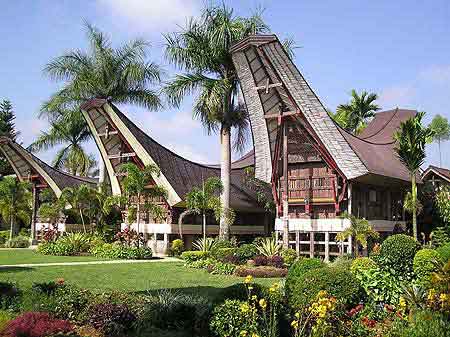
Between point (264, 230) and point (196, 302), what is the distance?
26.7 m

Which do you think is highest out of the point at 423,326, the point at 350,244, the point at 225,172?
the point at 225,172

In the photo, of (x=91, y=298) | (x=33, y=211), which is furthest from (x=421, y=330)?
(x=33, y=211)

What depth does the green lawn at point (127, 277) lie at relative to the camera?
1494 cm

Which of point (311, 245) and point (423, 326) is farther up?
point (311, 245)

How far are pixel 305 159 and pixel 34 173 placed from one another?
21.6 m

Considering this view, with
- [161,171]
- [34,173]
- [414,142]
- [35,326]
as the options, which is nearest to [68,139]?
[34,173]

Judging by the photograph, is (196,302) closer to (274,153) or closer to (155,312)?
(155,312)

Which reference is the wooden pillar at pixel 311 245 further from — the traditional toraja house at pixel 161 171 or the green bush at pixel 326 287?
the green bush at pixel 326 287

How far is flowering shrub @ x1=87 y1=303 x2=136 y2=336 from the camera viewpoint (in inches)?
353

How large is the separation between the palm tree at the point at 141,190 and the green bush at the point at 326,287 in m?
20.2

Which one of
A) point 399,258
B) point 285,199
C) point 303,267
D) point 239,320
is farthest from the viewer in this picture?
point 285,199

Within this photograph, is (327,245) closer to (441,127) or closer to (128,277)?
(128,277)

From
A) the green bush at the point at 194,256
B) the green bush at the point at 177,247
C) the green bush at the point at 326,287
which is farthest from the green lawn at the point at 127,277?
the green bush at the point at 177,247

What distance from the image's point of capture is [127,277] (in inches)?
690
